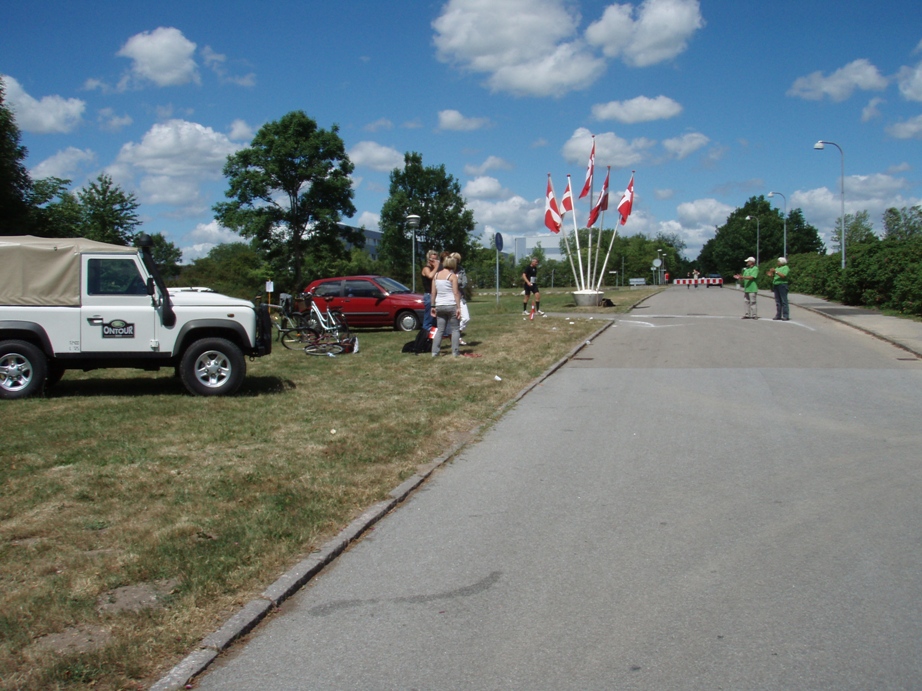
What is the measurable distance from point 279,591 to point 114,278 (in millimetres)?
6954

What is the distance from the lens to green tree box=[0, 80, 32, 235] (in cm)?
3528

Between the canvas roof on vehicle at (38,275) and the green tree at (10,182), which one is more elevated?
the green tree at (10,182)

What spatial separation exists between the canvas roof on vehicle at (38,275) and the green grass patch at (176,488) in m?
1.25

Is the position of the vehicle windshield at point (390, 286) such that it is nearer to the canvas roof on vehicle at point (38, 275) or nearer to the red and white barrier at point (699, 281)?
the canvas roof on vehicle at point (38, 275)

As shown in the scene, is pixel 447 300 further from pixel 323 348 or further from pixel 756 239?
pixel 756 239

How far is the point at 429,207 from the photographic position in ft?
254

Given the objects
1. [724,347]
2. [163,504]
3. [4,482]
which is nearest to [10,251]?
[4,482]

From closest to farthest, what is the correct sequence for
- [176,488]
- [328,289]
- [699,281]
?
1. [176,488]
2. [328,289]
3. [699,281]

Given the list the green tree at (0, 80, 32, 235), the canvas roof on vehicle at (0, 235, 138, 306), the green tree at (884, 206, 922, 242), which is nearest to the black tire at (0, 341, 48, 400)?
the canvas roof on vehicle at (0, 235, 138, 306)

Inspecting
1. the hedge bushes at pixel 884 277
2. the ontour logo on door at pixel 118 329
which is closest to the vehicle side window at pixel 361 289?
the ontour logo on door at pixel 118 329

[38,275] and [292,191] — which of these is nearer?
[38,275]

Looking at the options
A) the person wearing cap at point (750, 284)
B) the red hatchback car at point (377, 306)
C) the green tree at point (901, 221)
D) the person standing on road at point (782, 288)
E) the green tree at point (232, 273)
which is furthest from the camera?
the green tree at point (901, 221)

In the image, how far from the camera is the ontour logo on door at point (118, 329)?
9.84 metres

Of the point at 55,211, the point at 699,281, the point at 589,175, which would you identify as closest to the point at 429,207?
the point at 699,281
